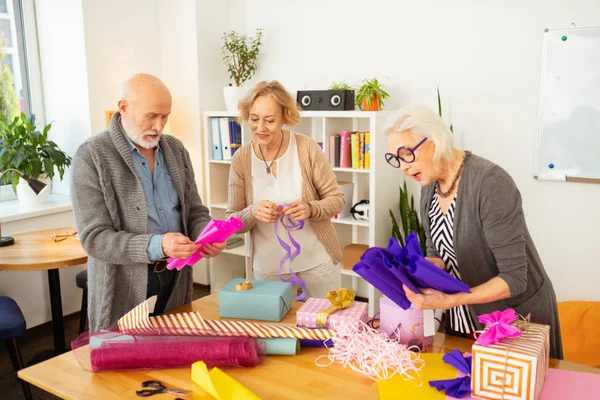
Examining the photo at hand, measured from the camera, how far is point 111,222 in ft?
6.93

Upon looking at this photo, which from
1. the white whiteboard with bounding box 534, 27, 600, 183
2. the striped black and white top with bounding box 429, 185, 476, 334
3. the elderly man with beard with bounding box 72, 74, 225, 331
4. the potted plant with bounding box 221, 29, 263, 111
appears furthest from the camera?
the potted plant with bounding box 221, 29, 263, 111

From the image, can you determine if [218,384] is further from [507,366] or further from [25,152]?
[25,152]

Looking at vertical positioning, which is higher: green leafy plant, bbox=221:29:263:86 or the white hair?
green leafy plant, bbox=221:29:263:86

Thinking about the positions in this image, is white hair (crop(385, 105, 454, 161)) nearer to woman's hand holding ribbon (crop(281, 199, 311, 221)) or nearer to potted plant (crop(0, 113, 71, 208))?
woman's hand holding ribbon (crop(281, 199, 311, 221))

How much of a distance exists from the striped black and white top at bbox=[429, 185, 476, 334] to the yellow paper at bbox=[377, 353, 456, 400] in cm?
39

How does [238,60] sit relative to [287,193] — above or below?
above

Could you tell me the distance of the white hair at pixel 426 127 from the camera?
1.78m

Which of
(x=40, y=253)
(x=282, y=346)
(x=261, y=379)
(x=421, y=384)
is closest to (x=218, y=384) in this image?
(x=261, y=379)

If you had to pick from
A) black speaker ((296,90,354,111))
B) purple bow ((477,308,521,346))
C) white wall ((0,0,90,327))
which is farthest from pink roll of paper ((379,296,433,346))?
white wall ((0,0,90,327))

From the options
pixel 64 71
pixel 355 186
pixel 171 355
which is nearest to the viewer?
pixel 171 355

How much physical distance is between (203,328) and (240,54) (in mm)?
3315

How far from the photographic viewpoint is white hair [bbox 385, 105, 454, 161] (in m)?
1.78

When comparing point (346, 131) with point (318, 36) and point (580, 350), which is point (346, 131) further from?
point (580, 350)

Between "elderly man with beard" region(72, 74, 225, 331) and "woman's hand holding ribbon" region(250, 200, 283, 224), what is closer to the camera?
"elderly man with beard" region(72, 74, 225, 331)
